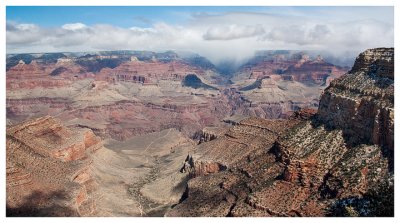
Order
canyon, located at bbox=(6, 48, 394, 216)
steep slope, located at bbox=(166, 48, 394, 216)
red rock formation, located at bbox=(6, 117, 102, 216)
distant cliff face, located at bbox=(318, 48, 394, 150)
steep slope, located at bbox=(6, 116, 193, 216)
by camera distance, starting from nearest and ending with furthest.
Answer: steep slope, located at bbox=(166, 48, 394, 216) → canyon, located at bbox=(6, 48, 394, 216) → distant cliff face, located at bbox=(318, 48, 394, 150) → red rock formation, located at bbox=(6, 117, 102, 216) → steep slope, located at bbox=(6, 116, 193, 216)

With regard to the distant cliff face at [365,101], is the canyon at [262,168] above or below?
below

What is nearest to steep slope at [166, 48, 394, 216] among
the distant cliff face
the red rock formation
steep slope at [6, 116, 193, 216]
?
the distant cliff face

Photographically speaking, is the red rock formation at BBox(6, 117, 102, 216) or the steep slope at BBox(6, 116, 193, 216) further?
the steep slope at BBox(6, 116, 193, 216)

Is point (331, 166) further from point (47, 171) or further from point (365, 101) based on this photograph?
point (47, 171)

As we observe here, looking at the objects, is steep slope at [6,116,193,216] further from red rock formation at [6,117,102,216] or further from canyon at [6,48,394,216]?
canyon at [6,48,394,216]

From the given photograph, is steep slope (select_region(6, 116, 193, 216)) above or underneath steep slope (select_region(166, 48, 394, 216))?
underneath

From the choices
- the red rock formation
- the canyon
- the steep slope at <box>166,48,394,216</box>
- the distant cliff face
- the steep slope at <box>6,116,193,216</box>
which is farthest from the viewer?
the steep slope at <box>6,116,193,216</box>

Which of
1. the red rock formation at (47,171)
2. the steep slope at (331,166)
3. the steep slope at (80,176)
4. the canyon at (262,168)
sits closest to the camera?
the steep slope at (331,166)

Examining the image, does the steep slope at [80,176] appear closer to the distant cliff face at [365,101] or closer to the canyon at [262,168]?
the canyon at [262,168]

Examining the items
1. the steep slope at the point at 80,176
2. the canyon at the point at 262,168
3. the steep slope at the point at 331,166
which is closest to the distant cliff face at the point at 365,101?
the steep slope at the point at 331,166

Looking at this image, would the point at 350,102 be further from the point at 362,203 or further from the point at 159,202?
the point at 159,202
